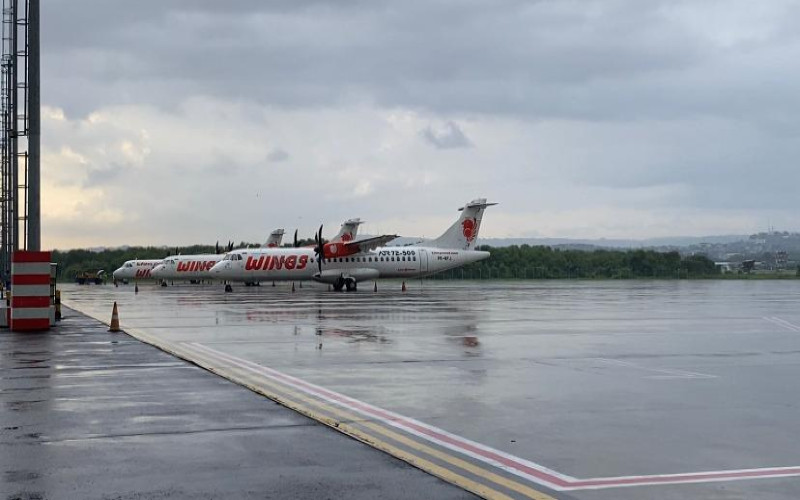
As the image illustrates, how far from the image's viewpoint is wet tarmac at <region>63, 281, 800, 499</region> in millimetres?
7785

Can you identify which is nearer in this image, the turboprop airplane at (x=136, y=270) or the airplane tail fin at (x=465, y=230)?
the airplane tail fin at (x=465, y=230)

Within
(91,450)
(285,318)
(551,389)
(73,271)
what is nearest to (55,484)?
(91,450)

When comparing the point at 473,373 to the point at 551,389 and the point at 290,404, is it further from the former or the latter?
the point at 290,404

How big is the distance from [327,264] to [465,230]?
11.7 meters

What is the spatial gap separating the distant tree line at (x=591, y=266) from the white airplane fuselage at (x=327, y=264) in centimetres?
4421

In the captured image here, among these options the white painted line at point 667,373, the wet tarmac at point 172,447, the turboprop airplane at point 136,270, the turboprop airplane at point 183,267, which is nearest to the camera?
the wet tarmac at point 172,447

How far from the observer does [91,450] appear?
27.3 feet

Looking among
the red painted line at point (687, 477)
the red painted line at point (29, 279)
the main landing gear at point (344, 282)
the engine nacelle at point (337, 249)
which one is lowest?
the red painted line at point (687, 477)

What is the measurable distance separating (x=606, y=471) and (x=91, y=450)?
4.77 m

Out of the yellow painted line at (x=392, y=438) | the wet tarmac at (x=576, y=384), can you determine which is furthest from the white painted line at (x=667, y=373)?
the yellow painted line at (x=392, y=438)

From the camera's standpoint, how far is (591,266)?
389 ft

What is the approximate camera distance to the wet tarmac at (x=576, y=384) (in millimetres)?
7785

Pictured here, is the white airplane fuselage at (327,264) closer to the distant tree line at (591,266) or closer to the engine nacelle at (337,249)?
the engine nacelle at (337,249)

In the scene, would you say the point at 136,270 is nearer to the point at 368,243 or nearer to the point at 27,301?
the point at 368,243
